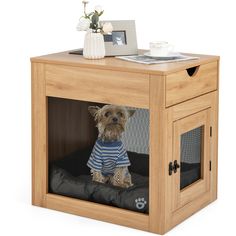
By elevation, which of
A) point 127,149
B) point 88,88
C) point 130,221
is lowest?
point 130,221

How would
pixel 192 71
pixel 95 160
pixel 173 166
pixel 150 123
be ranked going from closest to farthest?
1. pixel 150 123
2. pixel 173 166
3. pixel 192 71
4. pixel 95 160

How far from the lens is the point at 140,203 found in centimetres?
424

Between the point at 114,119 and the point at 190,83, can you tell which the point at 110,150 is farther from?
the point at 190,83

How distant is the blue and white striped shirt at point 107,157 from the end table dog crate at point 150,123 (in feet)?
0.30

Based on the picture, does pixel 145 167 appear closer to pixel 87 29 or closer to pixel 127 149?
pixel 127 149

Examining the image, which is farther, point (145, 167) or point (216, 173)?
point (216, 173)

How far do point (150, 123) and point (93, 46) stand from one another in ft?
1.75

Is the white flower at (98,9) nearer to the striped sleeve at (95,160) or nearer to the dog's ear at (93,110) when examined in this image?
the dog's ear at (93,110)

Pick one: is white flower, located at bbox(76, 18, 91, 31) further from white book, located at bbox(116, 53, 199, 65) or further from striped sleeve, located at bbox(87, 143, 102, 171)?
striped sleeve, located at bbox(87, 143, 102, 171)

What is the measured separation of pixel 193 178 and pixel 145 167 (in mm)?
334

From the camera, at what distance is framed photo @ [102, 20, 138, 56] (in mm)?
4496

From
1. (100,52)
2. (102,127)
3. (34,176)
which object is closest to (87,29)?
(100,52)

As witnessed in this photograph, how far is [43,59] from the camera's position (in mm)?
4387

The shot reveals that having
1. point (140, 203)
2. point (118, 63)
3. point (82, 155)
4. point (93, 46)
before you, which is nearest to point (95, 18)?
point (93, 46)
